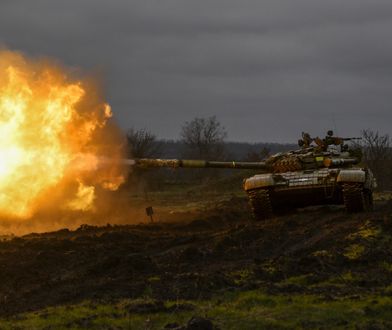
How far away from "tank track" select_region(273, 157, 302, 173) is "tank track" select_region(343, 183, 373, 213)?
2608mm

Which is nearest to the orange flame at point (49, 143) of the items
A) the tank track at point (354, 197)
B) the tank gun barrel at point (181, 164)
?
the tank gun barrel at point (181, 164)

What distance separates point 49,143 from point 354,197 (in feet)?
32.7

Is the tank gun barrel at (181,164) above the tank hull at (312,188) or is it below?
above

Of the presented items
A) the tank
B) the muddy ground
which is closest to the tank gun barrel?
the tank

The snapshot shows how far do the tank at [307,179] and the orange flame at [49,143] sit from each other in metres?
1.47

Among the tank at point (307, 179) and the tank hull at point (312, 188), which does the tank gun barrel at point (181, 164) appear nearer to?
the tank at point (307, 179)

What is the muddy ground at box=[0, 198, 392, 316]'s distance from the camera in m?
13.6

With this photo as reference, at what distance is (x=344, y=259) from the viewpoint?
1569 cm

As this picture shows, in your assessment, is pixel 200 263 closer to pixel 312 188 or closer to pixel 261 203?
pixel 312 188

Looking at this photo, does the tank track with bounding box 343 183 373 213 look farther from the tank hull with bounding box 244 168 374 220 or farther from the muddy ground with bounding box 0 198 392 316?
the muddy ground with bounding box 0 198 392 316

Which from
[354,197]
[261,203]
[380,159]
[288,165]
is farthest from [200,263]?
[380,159]

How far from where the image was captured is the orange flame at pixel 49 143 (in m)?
24.0

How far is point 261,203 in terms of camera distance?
993 inches

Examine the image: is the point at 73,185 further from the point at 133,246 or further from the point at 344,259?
the point at 344,259
